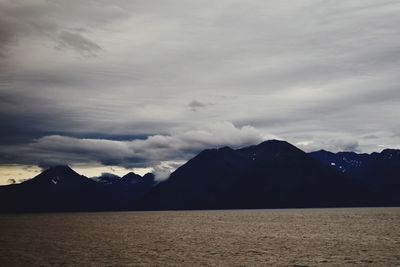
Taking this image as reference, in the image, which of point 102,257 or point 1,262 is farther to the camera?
point 102,257

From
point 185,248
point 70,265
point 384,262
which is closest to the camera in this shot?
point 384,262

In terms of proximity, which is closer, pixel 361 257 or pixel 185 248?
pixel 361 257

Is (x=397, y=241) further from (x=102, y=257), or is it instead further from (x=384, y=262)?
(x=102, y=257)

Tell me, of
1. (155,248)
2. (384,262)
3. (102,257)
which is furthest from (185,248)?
(384,262)

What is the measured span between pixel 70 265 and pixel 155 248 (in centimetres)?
3078

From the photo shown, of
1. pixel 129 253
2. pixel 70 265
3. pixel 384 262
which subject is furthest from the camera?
pixel 129 253

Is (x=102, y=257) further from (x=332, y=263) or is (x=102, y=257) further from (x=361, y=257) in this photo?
(x=361, y=257)

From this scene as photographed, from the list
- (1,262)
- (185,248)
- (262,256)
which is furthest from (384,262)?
(1,262)

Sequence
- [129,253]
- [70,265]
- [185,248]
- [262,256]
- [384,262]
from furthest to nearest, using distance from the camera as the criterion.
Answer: [185,248], [129,253], [262,256], [70,265], [384,262]

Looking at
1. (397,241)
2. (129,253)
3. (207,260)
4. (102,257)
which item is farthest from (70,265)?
(397,241)

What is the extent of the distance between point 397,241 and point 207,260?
54938 mm

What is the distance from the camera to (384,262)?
74.9 m

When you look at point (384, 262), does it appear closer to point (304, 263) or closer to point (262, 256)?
point (304, 263)

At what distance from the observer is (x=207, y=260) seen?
274 ft
